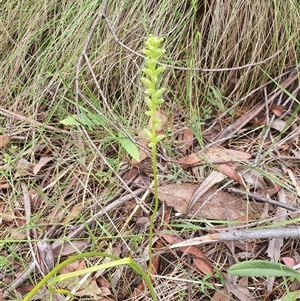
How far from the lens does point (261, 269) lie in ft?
4.36

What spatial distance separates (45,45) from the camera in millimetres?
1956

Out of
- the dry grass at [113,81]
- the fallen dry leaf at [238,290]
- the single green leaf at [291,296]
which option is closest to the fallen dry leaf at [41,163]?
the dry grass at [113,81]

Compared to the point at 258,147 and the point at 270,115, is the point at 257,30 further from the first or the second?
the point at 258,147

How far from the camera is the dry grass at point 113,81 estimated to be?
1673mm

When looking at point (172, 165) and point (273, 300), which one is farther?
point (172, 165)

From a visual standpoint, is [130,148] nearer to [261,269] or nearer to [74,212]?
[74,212]

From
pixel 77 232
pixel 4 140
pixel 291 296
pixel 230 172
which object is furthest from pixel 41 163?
pixel 291 296

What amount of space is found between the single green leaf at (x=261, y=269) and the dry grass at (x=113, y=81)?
40 cm

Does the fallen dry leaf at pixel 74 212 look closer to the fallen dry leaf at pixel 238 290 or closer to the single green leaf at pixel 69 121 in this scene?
the single green leaf at pixel 69 121

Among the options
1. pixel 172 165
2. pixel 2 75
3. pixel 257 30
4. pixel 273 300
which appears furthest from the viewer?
pixel 2 75

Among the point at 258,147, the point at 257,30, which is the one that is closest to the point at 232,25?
the point at 257,30

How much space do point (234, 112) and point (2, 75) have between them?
0.91 m

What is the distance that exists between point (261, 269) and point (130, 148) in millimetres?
587

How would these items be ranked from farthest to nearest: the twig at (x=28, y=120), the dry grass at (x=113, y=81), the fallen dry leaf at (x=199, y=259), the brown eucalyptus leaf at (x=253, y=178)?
the twig at (x=28, y=120)
the dry grass at (x=113, y=81)
the brown eucalyptus leaf at (x=253, y=178)
the fallen dry leaf at (x=199, y=259)
